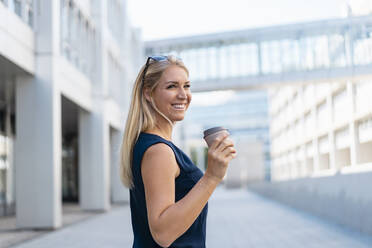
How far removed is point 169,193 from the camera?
5.01 feet

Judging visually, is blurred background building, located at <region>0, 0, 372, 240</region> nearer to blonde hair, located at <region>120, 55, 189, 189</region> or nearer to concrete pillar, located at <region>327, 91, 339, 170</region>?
concrete pillar, located at <region>327, 91, 339, 170</region>

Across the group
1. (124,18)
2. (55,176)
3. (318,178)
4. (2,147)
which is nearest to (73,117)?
(2,147)

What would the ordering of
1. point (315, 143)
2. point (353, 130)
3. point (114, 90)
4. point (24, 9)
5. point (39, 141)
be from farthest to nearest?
point (315, 143) < point (353, 130) < point (114, 90) < point (39, 141) < point (24, 9)

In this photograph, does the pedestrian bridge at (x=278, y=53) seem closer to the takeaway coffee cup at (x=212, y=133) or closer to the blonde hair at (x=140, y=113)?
the blonde hair at (x=140, y=113)

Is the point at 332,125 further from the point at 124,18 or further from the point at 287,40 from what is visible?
the point at 124,18

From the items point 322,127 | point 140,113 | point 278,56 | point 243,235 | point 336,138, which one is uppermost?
point 278,56

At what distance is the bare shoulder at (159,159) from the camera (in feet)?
5.09

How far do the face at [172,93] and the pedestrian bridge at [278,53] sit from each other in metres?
25.0

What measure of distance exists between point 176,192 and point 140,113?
13.1 inches

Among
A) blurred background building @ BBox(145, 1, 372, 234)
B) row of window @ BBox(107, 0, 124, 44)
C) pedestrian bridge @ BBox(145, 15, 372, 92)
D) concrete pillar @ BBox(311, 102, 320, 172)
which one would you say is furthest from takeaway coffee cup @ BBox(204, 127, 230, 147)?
concrete pillar @ BBox(311, 102, 320, 172)

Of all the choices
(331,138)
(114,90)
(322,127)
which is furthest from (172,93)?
(322,127)

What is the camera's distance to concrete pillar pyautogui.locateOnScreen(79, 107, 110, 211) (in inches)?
776

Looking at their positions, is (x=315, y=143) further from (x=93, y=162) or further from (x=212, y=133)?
(x=212, y=133)

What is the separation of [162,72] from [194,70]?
1091 inches
